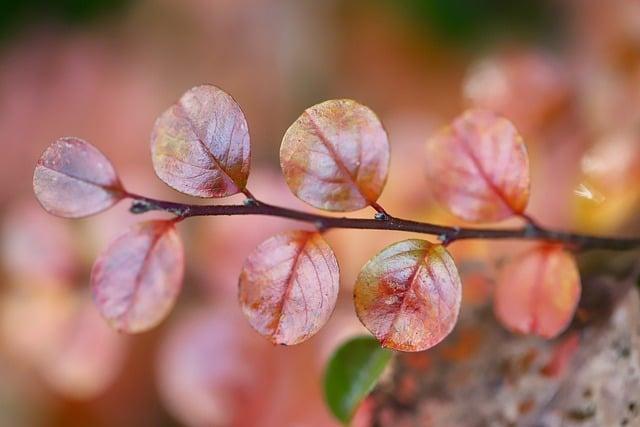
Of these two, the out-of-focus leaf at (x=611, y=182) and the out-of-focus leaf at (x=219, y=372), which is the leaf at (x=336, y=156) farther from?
the out-of-focus leaf at (x=219, y=372)

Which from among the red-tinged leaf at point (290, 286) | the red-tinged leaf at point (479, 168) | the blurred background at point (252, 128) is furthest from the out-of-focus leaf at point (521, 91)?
the red-tinged leaf at point (290, 286)

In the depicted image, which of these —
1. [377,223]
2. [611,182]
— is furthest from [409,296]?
[611,182]

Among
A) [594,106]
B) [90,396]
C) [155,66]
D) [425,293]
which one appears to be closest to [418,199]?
[594,106]

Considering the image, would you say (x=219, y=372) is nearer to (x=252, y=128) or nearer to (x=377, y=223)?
(x=377, y=223)

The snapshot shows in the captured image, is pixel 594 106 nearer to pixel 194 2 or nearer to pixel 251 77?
pixel 251 77

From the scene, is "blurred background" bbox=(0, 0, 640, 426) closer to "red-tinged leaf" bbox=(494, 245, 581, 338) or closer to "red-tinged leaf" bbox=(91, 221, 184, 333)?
"red-tinged leaf" bbox=(494, 245, 581, 338)

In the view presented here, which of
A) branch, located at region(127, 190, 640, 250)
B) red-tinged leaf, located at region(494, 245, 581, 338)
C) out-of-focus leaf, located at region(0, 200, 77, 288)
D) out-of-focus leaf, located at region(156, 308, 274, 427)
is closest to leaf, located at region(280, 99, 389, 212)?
branch, located at region(127, 190, 640, 250)
